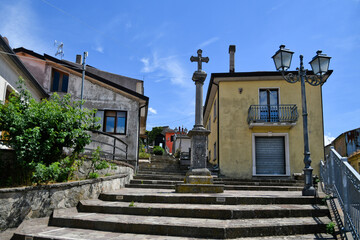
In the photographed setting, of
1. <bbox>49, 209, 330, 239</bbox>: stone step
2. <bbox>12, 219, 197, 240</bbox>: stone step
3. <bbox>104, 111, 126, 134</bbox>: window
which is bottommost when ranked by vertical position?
<bbox>12, 219, 197, 240</bbox>: stone step

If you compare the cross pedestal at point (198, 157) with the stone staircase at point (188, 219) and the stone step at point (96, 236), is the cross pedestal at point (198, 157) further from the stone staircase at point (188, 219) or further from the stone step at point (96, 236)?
the stone step at point (96, 236)

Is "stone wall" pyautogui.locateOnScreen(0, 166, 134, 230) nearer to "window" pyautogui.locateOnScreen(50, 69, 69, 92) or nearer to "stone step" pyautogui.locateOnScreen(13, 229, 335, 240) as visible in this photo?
"stone step" pyautogui.locateOnScreen(13, 229, 335, 240)

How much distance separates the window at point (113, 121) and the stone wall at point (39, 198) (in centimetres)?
760

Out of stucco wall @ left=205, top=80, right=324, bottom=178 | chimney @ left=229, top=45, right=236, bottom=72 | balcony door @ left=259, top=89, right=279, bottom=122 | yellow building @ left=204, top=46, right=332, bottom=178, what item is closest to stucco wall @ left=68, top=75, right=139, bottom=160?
yellow building @ left=204, top=46, right=332, bottom=178

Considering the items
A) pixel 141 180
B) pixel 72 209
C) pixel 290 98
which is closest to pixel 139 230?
pixel 72 209

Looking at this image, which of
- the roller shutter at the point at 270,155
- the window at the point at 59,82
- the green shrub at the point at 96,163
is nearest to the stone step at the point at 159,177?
the green shrub at the point at 96,163

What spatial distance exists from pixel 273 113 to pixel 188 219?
12.3 metres

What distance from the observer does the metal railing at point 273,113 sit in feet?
54.2

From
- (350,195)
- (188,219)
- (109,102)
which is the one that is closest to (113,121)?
(109,102)

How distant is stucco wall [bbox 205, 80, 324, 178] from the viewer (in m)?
16.5

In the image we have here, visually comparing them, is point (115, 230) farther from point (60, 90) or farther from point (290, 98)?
point (290, 98)

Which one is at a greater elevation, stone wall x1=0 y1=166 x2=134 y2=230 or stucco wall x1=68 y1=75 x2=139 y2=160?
stucco wall x1=68 y1=75 x2=139 y2=160

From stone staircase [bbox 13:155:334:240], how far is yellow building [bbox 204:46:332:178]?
9345mm

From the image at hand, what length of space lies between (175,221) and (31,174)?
361cm
